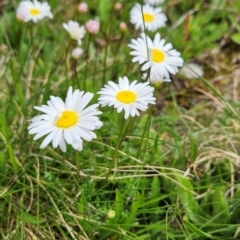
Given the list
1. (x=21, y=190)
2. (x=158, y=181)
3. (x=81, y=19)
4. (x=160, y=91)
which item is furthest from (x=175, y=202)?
(x=81, y=19)

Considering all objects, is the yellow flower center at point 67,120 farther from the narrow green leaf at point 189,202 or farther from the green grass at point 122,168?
the narrow green leaf at point 189,202

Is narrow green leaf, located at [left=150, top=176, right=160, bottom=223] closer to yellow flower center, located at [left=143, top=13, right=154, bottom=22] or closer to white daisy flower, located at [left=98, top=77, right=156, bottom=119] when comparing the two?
white daisy flower, located at [left=98, top=77, right=156, bottom=119]

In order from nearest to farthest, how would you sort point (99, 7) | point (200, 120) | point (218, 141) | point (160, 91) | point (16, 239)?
point (16, 239) < point (218, 141) < point (200, 120) < point (160, 91) < point (99, 7)

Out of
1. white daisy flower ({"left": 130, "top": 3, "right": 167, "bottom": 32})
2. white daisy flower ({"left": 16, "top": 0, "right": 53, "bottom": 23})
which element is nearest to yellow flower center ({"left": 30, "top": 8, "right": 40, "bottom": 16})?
white daisy flower ({"left": 16, "top": 0, "right": 53, "bottom": 23})

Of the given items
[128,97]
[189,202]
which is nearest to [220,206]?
[189,202]

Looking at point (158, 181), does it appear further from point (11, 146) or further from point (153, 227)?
point (11, 146)

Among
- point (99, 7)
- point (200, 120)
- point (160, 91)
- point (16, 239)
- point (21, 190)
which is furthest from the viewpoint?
point (99, 7)
